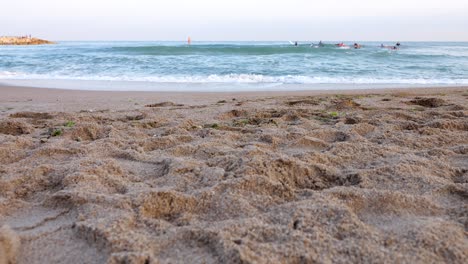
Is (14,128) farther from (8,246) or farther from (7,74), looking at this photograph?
(7,74)

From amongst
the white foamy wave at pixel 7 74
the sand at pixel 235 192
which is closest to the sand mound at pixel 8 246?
the sand at pixel 235 192

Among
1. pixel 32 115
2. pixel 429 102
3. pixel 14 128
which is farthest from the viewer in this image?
pixel 429 102

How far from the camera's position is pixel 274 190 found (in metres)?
1.93

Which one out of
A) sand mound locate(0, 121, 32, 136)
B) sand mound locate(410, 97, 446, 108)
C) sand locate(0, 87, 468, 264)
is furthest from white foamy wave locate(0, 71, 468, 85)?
sand mound locate(0, 121, 32, 136)

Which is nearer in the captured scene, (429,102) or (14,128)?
(14,128)

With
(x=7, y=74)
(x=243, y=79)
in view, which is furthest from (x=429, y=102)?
(x=7, y=74)

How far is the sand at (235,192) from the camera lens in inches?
54.8

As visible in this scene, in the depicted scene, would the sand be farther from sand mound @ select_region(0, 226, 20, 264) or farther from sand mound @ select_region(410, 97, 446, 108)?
sand mound @ select_region(410, 97, 446, 108)

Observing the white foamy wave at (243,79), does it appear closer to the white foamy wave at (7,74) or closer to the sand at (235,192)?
the white foamy wave at (7,74)

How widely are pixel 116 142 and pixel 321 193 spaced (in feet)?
5.18

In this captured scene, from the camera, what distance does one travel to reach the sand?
139 cm

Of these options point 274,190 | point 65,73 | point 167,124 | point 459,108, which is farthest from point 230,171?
point 65,73

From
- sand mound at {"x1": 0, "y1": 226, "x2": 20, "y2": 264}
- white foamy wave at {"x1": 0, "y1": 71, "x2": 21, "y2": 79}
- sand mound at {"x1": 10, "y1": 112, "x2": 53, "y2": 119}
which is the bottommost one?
sand mound at {"x1": 0, "y1": 226, "x2": 20, "y2": 264}

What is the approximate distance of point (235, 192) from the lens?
6.18 ft
